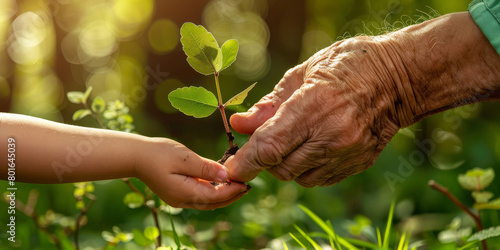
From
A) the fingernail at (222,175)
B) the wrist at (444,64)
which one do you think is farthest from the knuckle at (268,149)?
the wrist at (444,64)

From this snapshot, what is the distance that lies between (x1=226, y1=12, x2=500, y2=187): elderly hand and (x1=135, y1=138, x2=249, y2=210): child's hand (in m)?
0.07

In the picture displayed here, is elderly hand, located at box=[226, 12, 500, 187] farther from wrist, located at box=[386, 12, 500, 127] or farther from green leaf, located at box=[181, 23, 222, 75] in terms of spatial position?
green leaf, located at box=[181, 23, 222, 75]

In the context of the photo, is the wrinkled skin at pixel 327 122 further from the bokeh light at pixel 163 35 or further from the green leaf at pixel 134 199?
the bokeh light at pixel 163 35

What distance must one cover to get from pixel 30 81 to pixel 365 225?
2629mm

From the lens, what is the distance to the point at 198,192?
3.89 feet

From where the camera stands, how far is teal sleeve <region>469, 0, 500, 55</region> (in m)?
1.31

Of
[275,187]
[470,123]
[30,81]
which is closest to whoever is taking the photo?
[275,187]

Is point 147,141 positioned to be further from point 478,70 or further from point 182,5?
point 182,5

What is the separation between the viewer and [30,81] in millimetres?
3258

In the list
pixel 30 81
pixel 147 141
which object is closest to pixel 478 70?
pixel 147 141

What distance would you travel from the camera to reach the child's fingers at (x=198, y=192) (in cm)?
118

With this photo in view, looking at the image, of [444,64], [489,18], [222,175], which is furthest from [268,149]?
[489,18]

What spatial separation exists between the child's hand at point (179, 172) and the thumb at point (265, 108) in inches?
9.0

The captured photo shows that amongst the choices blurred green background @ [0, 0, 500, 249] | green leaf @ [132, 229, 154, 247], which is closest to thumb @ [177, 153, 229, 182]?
green leaf @ [132, 229, 154, 247]
